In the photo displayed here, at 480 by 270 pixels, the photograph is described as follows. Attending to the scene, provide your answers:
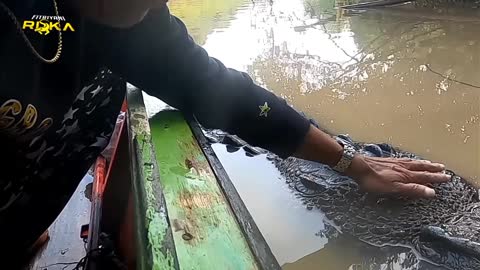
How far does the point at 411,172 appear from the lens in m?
1.17

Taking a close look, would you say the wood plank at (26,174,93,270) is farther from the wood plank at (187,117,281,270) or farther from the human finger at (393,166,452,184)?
the human finger at (393,166,452,184)

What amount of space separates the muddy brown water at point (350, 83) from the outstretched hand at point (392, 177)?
13 cm

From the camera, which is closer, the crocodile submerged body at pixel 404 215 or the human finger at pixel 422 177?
the crocodile submerged body at pixel 404 215

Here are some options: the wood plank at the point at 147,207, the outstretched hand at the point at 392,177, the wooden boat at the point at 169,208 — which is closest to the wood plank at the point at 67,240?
the wooden boat at the point at 169,208

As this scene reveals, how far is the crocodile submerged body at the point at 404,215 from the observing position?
0.99 metres

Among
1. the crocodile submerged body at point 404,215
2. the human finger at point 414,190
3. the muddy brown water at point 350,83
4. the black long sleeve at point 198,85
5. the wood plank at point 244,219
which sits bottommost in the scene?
the muddy brown water at point 350,83

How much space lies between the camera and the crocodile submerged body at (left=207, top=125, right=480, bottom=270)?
986mm

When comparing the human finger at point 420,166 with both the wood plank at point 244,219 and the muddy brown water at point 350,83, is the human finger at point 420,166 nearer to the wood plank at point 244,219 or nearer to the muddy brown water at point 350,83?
the muddy brown water at point 350,83

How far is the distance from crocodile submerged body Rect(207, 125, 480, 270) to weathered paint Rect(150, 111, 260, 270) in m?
0.33

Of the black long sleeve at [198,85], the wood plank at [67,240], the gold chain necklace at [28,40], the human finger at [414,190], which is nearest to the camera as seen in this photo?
the gold chain necklace at [28,40]

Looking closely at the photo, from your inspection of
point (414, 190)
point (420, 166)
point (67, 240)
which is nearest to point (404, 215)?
point (414, 190)

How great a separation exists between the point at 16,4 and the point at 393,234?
0.83m

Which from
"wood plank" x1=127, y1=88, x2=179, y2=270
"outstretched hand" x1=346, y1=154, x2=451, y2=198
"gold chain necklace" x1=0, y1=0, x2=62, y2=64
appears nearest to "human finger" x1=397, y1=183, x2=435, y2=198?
"outstretched hand" x1=346, y1=154, x2=451, y2=198

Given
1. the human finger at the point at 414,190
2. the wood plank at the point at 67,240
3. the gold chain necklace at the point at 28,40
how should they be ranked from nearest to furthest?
the gold chain necklace at the point at 28,40 < the human finger at the point at 414,190 < the wood plank at the point at 67,240
